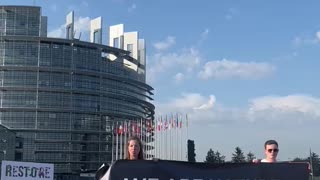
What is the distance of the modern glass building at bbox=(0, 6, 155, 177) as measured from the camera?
125 m

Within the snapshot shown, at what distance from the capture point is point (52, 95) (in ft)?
417

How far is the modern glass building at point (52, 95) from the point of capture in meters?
125

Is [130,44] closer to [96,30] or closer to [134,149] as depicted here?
[96,30]

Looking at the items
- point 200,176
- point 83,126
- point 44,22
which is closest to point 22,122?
point 83,126

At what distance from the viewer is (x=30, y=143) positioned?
406 ft

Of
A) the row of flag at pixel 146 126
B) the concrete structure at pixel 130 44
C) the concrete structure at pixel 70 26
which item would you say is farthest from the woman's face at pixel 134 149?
the concrete structure at pixel 130 44

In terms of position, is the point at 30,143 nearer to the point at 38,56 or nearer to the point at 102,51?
the point at 38,56

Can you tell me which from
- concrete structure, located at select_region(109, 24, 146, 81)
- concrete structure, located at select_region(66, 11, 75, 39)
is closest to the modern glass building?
concrete structure, located at select_region(66, 11, 75, 39)

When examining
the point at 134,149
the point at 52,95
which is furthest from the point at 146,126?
the point at 134,149

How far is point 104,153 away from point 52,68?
22.4m

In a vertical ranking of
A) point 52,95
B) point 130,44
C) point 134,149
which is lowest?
point 134,149

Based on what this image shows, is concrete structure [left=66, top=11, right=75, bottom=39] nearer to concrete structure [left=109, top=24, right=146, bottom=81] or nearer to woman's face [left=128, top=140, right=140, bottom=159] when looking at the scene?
concrete structure [left=109, top=24, right=146, bottom=81]

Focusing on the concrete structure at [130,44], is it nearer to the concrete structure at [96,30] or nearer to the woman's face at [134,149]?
the concrete structure at [96,30]

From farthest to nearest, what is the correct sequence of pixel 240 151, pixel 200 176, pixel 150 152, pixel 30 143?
pixel 240 151 → pixel 150 152 → pixel 30 143 → pixel 200 176
